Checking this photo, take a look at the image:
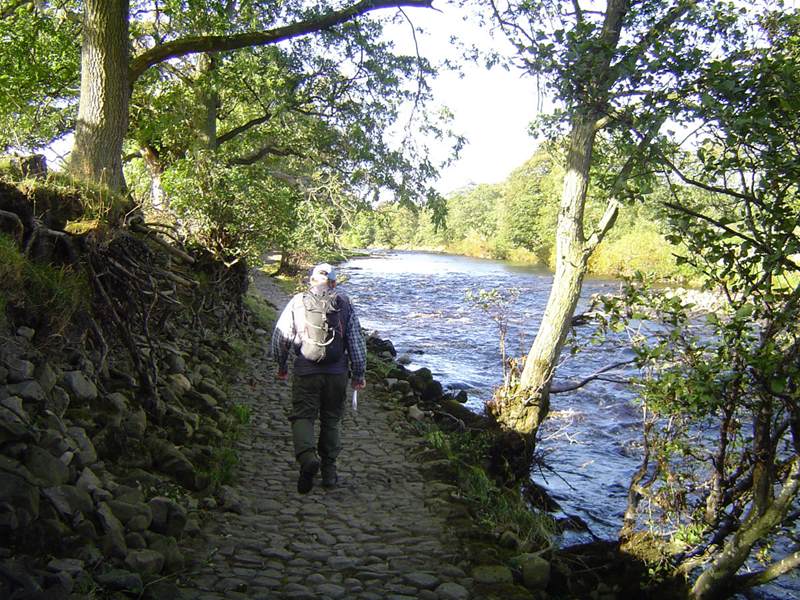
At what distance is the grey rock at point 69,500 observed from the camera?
3699 millimetres

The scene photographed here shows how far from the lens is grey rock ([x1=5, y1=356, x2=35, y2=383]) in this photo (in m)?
4.43

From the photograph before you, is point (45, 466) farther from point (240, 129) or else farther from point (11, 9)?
point (240, 129)

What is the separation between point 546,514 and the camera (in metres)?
7.33

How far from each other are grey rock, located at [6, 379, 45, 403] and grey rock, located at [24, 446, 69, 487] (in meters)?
0.52

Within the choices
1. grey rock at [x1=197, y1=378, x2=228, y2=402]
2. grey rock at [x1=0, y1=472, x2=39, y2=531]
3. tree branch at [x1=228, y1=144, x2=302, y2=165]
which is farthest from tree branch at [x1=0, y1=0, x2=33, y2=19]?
grey rock at [x1=0, y1=472, x2=39, y2=531]

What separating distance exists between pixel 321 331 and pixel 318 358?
255 millimetres

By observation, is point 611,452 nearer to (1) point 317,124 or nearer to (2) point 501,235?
(1) point 317,124

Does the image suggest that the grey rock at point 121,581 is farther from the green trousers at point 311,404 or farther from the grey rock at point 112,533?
the green trousers at point 311,404

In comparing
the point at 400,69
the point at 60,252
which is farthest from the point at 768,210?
the point at 400,69

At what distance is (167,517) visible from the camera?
4504 mm

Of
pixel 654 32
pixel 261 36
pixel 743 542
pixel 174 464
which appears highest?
pixel 261 36

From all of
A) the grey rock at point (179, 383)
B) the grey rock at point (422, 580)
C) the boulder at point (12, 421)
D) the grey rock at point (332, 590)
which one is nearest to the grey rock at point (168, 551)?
the grey rock at point (332, 590)

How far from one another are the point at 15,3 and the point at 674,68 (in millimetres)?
13479

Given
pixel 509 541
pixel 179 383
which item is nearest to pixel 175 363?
pixel 179 383
